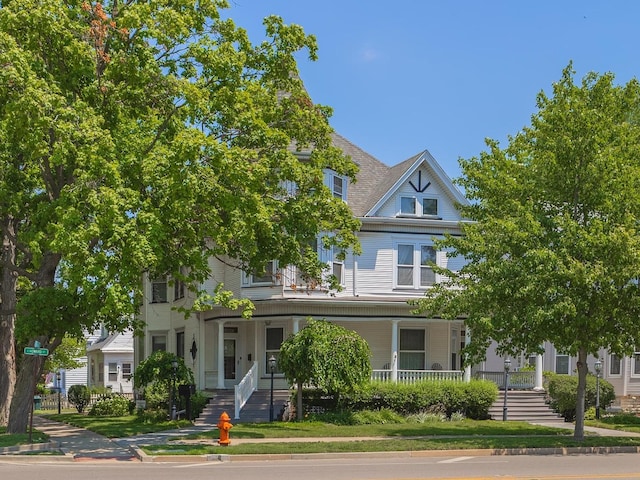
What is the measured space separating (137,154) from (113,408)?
17.4 meters

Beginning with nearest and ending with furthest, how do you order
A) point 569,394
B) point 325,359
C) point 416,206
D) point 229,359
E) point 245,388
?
1. point 325,359
2. point 245,388
3. point 569,394
4. point 416,206
5. point 229,359

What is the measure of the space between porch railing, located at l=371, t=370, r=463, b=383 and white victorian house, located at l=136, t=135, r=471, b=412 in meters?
0.05

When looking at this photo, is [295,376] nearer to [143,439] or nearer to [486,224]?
[143,439]

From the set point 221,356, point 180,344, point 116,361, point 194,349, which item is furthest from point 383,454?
point 116,361

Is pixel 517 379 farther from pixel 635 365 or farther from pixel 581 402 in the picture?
pixel 581 402

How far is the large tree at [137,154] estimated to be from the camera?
18.3m

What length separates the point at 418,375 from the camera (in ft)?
102

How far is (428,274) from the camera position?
32.1 meters

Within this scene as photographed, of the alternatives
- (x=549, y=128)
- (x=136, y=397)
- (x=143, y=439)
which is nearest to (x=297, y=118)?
(x=549, y=128)

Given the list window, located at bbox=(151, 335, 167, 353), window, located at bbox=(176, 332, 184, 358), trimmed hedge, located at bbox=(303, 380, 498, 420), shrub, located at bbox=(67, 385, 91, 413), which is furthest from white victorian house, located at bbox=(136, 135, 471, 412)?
shrub, located at bbox=(67, 385, 91, 413)

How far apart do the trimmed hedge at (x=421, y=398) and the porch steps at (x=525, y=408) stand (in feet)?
2.57

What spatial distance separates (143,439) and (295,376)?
19.8 feet

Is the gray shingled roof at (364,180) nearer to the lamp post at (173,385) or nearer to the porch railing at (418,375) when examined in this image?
the porch railing at (418,375)

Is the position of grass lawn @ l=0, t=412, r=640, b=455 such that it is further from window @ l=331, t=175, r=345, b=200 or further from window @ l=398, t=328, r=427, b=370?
window @ l=331, t=175, r=345, b=200
